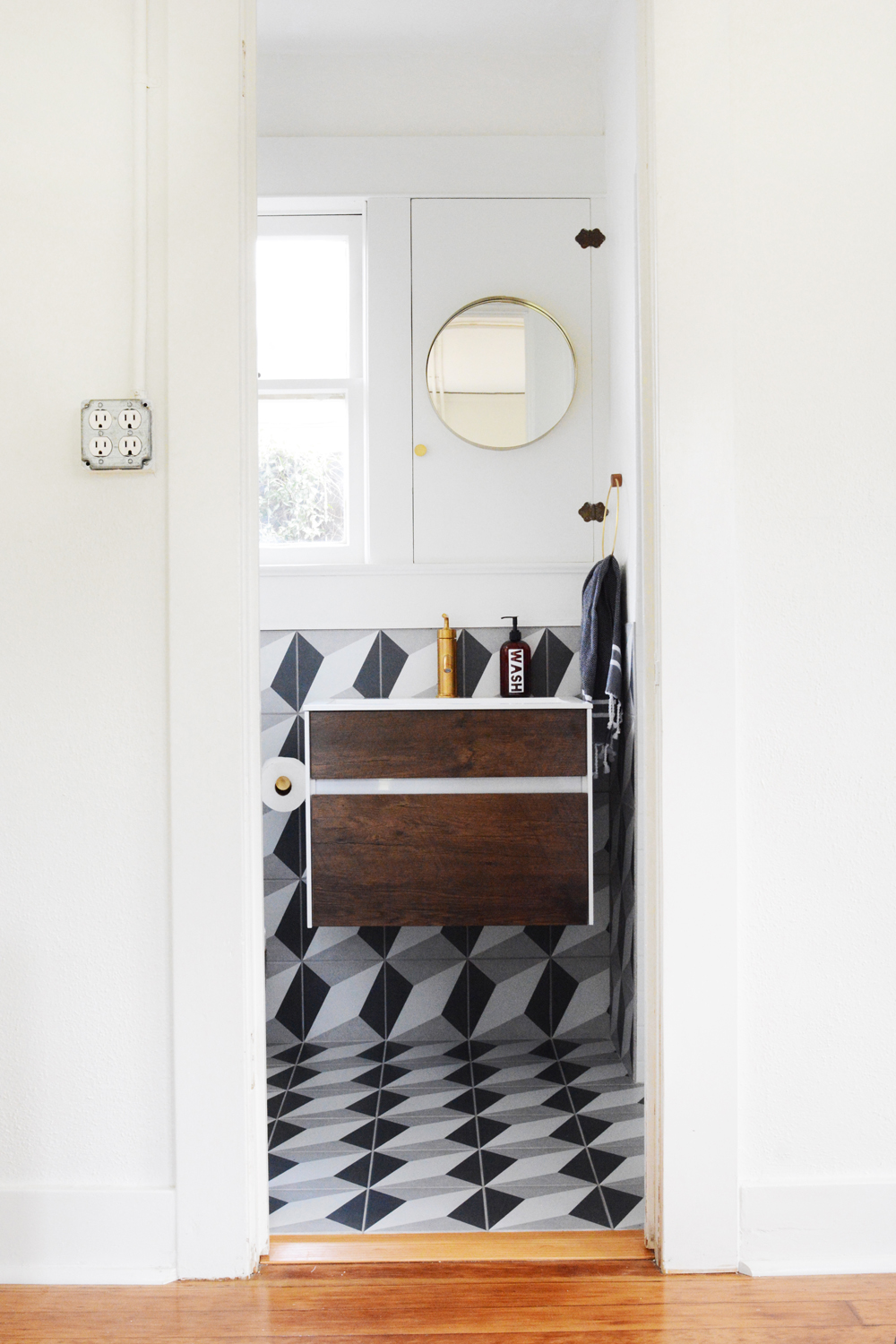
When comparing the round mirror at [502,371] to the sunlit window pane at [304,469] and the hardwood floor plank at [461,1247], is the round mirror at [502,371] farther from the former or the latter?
the hardwood floor plank at [461,1247]

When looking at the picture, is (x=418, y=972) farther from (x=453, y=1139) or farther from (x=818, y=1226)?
(x=818, y=1226)

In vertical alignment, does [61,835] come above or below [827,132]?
below

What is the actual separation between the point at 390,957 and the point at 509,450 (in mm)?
1491

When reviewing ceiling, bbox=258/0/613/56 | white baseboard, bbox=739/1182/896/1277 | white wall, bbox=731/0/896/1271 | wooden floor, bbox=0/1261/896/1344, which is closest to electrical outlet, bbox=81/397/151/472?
white wall, bbox=731/0/896/1271

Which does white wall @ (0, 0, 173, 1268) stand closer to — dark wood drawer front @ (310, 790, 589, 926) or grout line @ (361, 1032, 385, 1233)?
grout line @ (361, 1032, 385, 1233)

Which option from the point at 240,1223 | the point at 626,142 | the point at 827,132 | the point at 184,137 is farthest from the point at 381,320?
the point at 240,1223

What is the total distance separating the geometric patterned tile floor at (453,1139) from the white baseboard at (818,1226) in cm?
30

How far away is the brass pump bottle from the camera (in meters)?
2.76

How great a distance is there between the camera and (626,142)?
8.25 feet

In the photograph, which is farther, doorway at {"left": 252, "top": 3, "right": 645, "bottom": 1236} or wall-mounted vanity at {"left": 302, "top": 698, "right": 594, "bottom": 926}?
doorway at {"left": 252, "top": 3, "right": 645, "bottom": 1236}

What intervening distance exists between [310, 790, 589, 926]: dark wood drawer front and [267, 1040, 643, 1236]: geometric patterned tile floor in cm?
45

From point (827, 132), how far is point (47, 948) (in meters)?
1.83

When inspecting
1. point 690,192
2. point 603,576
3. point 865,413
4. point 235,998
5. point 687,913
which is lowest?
point 235,998

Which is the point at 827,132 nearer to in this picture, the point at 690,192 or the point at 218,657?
the point at 690,192
